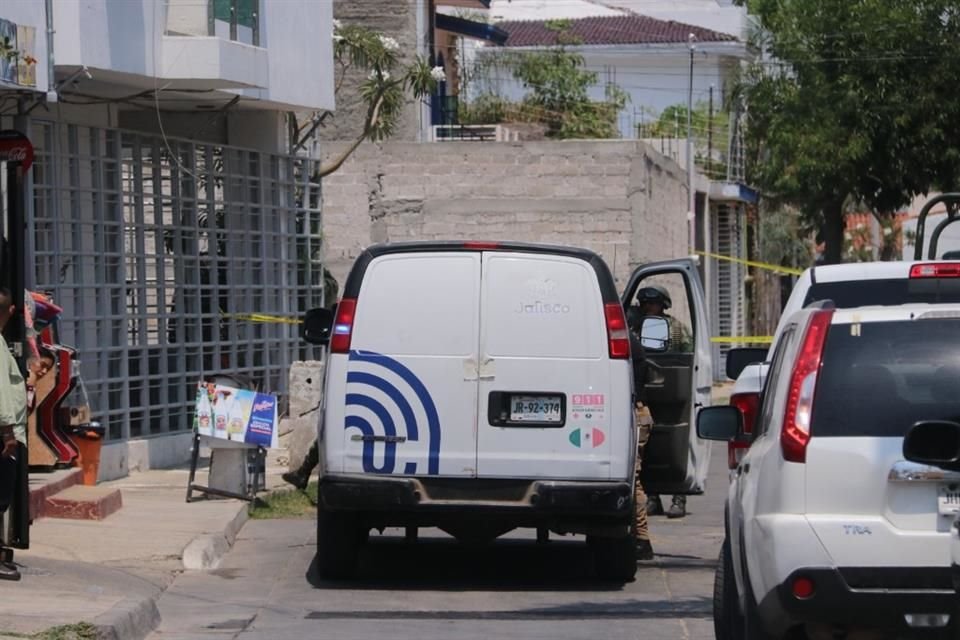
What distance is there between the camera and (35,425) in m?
14.4

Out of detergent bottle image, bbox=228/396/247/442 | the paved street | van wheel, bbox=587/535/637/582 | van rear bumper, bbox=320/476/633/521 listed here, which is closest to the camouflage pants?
the paved street

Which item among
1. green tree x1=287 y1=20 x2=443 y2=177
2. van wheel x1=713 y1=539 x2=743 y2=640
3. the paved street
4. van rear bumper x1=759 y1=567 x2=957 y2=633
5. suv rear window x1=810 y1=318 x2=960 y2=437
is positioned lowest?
the paved street

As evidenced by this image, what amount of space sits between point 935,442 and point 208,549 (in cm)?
708

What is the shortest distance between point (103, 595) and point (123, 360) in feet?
24.8

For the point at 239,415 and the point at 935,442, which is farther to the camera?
the point at 239,415

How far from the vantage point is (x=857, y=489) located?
6.41m

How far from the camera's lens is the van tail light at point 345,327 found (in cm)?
1072

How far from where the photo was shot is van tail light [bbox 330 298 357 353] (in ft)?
35.2

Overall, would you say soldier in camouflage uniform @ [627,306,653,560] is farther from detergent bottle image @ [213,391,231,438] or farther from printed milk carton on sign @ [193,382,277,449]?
detergent bottle image @ [213,391,231,438]

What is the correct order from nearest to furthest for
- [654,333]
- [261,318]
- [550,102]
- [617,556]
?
[617,556]
[654,333]
[261,318]
[550,102]

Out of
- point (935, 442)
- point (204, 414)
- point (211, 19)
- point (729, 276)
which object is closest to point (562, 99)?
point (729, 276)

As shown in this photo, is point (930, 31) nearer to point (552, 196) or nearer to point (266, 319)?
point (552, 196)

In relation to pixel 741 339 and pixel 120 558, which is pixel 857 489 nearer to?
pixel 120 558

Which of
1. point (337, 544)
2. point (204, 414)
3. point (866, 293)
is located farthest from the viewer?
point (204, 414)
